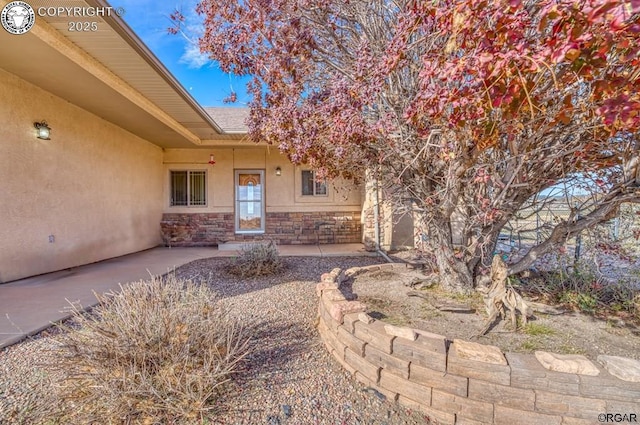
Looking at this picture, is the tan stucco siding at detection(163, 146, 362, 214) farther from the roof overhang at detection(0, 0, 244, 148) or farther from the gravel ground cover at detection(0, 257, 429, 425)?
the gravel ground cover at detection(0, 257, 429, 425)

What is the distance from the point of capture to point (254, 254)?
226 inches

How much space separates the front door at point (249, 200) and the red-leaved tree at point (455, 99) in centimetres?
654

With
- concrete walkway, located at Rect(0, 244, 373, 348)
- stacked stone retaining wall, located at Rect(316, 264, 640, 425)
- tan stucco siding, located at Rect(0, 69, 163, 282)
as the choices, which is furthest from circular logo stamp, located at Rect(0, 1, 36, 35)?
stacked stone retaining wall, located at Rect(316, 264, 640, 425)

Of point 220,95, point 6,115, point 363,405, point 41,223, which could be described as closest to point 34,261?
point 41,223

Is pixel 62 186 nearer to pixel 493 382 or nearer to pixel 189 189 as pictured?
pixel 189 189

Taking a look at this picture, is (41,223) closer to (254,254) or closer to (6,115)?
(6,115)

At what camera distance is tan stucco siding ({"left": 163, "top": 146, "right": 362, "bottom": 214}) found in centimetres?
1004

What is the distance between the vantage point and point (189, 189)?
10.3 m

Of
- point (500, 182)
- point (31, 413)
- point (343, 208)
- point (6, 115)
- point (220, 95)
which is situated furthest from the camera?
point (343, 208)

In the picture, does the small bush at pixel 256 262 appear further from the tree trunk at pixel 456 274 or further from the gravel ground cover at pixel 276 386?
the tree trunk at pixel 456 274

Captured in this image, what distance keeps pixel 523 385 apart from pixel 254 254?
464 centimetres

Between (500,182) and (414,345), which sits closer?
(414,345)

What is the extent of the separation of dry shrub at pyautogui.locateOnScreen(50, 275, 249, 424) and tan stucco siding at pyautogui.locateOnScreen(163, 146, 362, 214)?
7.62 meters

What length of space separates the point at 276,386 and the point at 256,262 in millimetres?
3519
